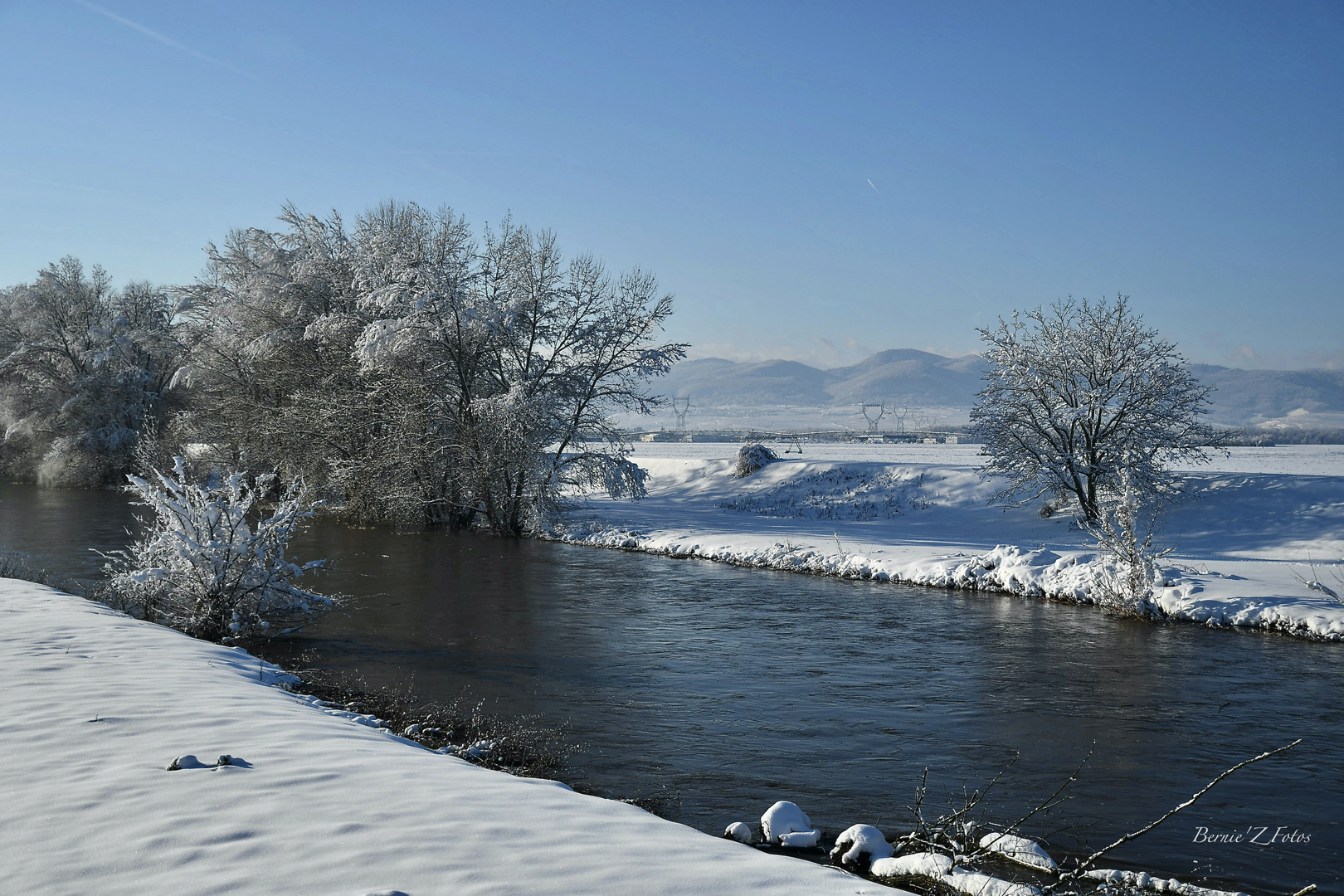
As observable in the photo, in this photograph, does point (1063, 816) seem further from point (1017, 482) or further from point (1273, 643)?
point (1017, 482)

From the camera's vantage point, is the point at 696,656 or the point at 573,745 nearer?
the point at 573,745

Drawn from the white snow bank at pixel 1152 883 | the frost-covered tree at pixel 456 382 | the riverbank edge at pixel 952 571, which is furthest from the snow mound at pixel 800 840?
the frost-covered tree at pixel 456 382

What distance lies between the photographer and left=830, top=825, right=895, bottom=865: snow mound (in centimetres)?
657

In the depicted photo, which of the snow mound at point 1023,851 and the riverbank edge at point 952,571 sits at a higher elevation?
the riverbank edge at point 952,571

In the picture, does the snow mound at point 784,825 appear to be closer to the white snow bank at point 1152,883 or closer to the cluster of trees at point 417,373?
the white snow bank at point 1152,883

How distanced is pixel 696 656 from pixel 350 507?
73.6ft

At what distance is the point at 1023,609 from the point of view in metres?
18.4

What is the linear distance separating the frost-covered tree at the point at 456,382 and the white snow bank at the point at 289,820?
20948 mm

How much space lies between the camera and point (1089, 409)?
2834 centimetres

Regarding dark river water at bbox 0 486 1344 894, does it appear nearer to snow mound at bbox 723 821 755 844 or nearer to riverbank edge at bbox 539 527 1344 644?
snow mound at bbox 723 821 755 844

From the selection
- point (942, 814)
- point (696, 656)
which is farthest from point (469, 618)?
point (942, 814)

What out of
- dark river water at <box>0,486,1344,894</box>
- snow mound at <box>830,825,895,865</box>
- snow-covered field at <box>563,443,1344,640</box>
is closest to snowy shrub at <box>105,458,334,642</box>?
dark river water at <box>0,486,1344,894</box>

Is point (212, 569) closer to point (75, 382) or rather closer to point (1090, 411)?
point (1090, 411)

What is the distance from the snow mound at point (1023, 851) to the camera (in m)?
6.52
